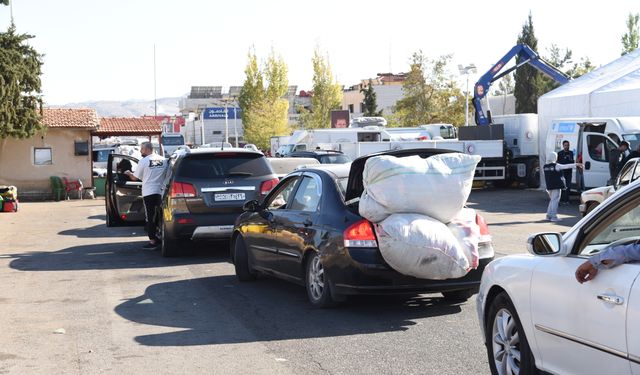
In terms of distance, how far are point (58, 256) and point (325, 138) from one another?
27644 mm

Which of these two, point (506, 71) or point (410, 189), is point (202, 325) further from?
point (506, 71)

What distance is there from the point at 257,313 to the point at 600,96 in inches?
913

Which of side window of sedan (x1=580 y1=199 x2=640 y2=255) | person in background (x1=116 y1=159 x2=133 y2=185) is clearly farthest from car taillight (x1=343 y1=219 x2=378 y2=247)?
person in background (x1=116 y1=159 x2=133 y2=185)

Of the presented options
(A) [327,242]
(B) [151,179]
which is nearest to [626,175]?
(B) [151,179]

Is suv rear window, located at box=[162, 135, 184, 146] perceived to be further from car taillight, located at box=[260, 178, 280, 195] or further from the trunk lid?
car taillight, located at box=[260, 178, 280, 195]

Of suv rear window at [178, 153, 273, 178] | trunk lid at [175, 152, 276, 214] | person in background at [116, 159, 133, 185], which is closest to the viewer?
trunk lid at [175, 152, 276, 214]

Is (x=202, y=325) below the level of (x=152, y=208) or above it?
below

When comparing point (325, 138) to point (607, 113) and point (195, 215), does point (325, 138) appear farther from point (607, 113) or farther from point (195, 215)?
point (195, 215)

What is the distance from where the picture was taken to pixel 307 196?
9.87 m

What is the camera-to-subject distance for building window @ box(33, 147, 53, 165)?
119 ft

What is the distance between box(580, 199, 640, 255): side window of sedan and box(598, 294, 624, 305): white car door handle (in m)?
0.51

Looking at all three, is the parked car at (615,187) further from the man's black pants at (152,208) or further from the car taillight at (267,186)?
the man's black pants at (152,208)

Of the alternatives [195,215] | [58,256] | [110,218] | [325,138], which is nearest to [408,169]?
[195,215]

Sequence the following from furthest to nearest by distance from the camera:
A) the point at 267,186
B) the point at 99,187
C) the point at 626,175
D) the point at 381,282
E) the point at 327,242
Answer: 1. the point at 99,187
2. the point at 626,175
3. the point at 267,186
4. the point at 327,242
5. the point at 381,282
